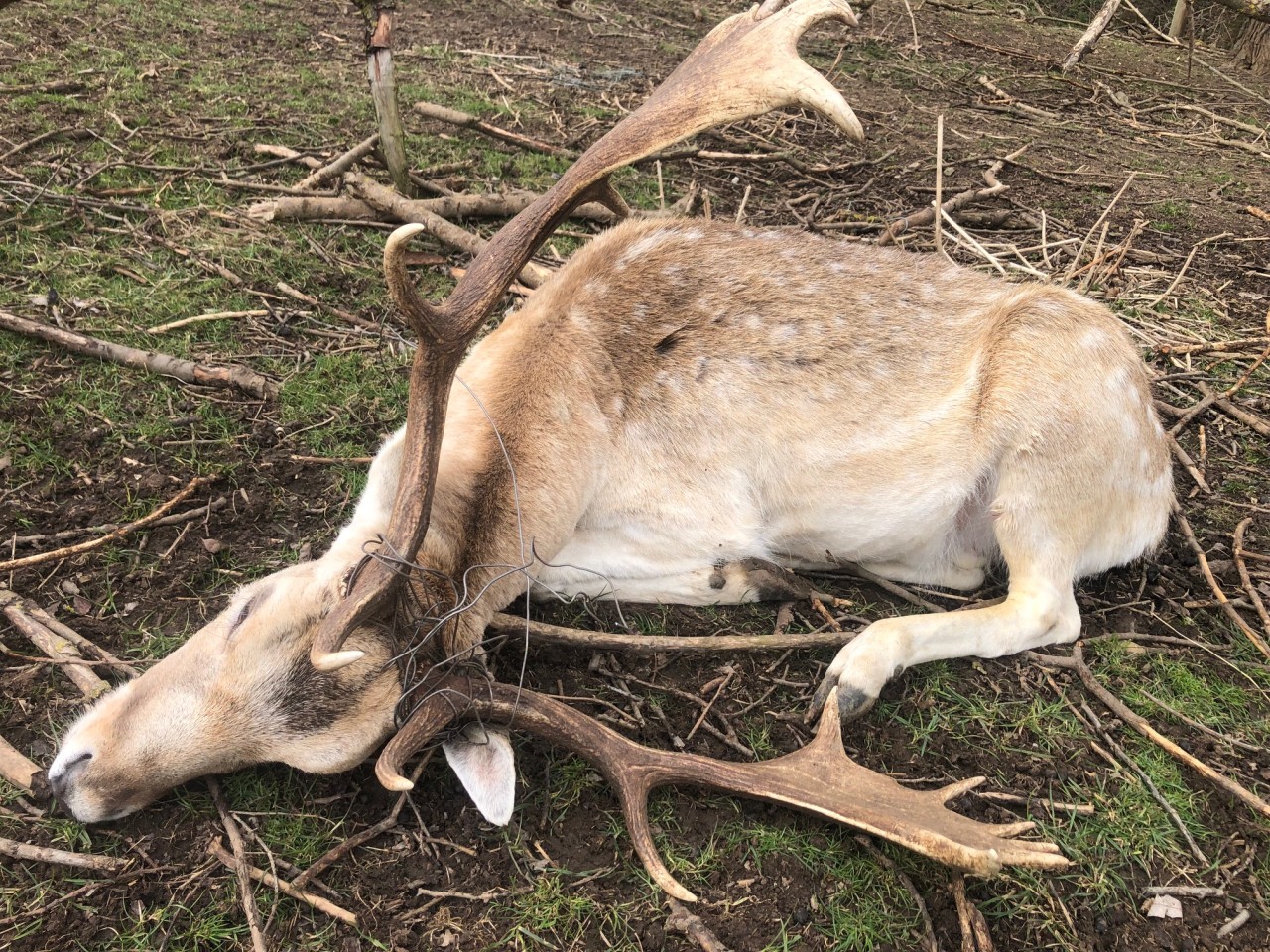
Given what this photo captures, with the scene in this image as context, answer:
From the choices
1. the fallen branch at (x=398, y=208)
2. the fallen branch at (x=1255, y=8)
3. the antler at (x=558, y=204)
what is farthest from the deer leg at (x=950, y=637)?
the fallen branch at (x=1255, y=8)

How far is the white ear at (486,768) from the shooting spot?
2.79 meters

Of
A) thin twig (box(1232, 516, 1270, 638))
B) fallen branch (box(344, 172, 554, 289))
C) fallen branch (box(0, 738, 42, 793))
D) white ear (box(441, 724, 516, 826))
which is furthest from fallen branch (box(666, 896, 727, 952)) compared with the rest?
fallen branch (box(344, 172, 554, 289))

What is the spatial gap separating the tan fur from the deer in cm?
1

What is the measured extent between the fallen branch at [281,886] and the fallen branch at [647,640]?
41.5 inches

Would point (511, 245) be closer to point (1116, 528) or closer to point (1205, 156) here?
point (1116, 528)

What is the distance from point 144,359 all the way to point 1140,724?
4.58 m

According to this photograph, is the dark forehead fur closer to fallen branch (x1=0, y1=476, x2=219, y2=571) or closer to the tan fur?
the tan fur

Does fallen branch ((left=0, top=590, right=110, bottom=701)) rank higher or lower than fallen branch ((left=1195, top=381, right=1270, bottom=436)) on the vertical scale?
higher

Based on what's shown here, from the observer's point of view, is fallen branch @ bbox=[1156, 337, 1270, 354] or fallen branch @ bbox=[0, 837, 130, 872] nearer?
fallen branch @ bbox=[0, 837, 130, 872]

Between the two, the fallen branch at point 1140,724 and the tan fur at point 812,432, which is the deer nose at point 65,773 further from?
the fallen branch at point 1140,724

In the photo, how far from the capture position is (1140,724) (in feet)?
11.3

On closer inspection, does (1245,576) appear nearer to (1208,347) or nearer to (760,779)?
(1208,347)

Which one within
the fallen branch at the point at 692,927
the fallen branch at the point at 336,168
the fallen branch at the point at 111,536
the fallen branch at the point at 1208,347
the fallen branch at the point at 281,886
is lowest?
the fallen branch at the point at 692,927

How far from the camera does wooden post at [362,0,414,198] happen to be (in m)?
5.11
